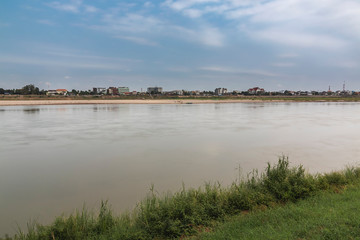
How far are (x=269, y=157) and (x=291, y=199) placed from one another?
19.4 ft

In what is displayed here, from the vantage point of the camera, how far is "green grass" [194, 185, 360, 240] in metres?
4.23

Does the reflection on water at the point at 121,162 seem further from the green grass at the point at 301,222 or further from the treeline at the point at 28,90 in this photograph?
the treeline at the point at 28,90

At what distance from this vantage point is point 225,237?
4.38 meters

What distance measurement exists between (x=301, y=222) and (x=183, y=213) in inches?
84.0

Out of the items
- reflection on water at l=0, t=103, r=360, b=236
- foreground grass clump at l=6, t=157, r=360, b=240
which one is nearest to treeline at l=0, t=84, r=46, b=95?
reflection on water at l=0, t=103, r=360, b=236

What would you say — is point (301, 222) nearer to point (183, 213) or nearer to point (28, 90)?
point (183, 213)

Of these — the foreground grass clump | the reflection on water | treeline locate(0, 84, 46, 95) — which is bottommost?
the reflection on water

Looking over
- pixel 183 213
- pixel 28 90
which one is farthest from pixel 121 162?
pixel 28 90

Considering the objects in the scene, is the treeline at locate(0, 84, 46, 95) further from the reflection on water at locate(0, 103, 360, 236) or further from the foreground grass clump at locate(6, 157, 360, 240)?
the foreground grass clump at locate(6, 157, 360, 240)

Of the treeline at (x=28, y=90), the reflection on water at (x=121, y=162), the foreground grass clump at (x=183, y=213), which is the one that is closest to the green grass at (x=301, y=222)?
the foreground grass clump at (x=183, y=213)

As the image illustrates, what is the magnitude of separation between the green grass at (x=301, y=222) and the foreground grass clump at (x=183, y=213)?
455mm

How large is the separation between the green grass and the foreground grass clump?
1.49 feet

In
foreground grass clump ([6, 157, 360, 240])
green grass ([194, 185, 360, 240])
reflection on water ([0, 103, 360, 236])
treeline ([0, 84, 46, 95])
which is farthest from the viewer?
treeline ([0, 84, 46, 95])

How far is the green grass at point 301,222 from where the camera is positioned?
4.23 metres
